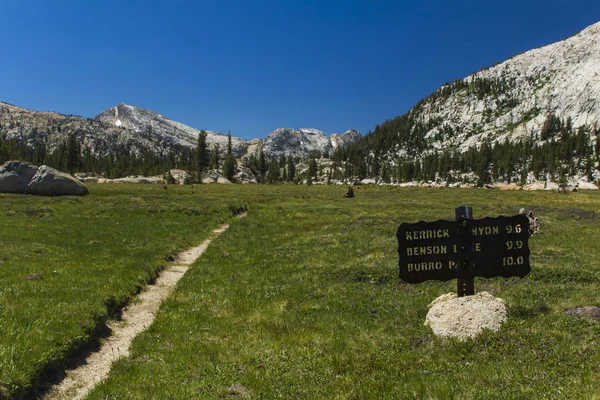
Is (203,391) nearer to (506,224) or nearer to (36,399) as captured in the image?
(36,399)

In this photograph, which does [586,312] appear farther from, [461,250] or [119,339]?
[119,339]

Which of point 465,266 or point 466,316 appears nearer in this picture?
point 466,316

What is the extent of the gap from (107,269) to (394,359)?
1512 cm

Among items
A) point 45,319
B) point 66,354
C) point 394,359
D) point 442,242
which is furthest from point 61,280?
point 442,242

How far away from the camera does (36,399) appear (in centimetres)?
779

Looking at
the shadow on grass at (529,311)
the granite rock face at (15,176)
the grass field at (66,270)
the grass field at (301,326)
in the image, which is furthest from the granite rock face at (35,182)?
the shadow on grass at (529,311)

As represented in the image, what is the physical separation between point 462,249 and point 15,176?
236ft

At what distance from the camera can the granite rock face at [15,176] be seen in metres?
58.5

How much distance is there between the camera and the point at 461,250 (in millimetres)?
10625

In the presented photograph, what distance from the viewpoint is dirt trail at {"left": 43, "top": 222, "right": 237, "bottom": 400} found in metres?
8.39

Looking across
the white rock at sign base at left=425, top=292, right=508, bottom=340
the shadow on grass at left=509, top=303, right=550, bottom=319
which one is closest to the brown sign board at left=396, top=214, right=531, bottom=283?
the white rock at sign base at left=425, top=292, right=508, bottom=340

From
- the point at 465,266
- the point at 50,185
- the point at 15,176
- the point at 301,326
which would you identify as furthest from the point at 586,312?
the point at 15,176

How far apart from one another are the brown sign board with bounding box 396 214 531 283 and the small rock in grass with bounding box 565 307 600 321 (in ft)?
5.02

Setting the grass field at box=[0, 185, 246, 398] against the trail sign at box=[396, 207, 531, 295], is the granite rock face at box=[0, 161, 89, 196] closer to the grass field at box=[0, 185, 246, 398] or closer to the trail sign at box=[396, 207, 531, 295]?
the grass field at box=[0, 185, 246, 398]
